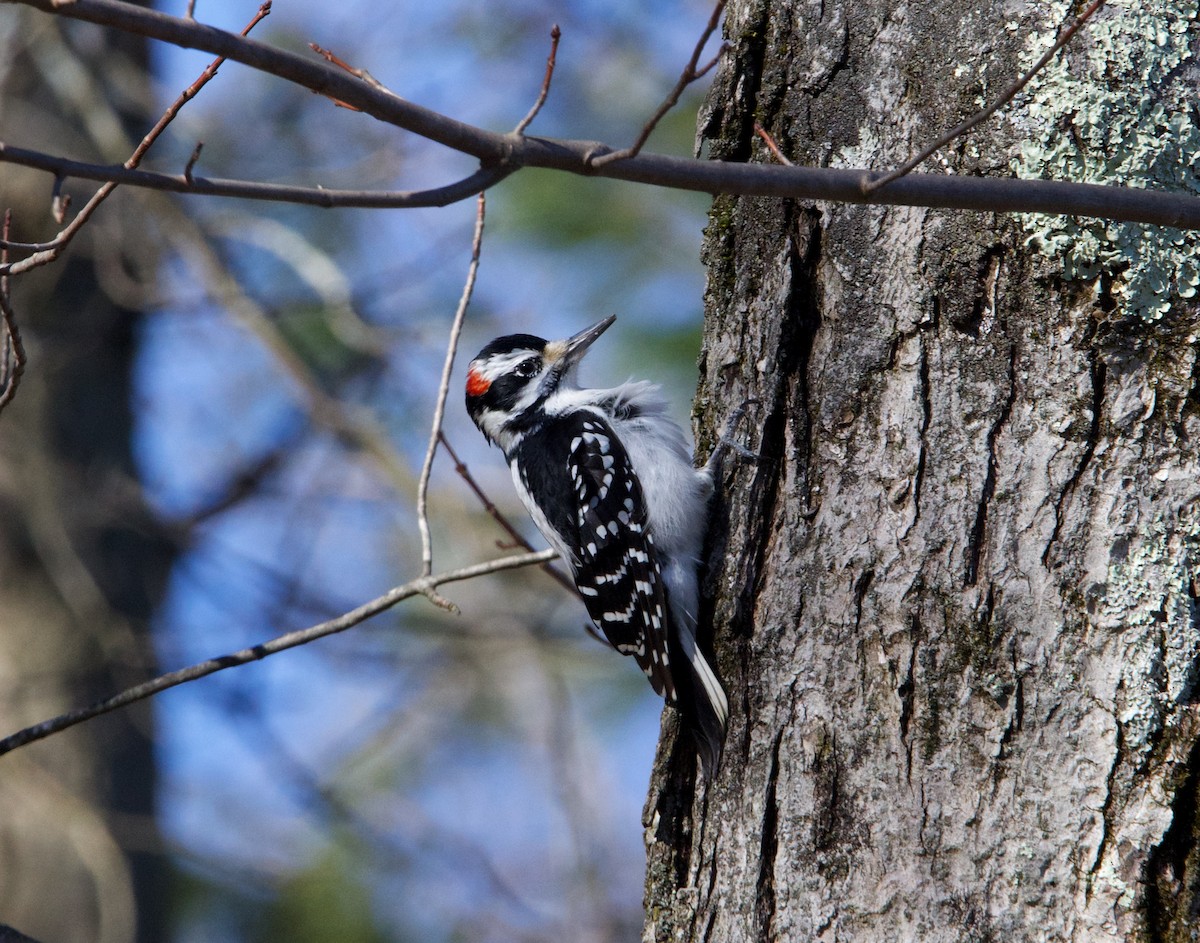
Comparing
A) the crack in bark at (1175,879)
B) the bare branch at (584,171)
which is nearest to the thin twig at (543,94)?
the bare branch at (584,171)

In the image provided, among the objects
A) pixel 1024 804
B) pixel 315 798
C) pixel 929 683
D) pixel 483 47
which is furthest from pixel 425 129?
pixel 483 47

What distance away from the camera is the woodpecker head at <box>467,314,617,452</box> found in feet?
14.1

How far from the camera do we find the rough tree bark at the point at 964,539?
80.8 inches

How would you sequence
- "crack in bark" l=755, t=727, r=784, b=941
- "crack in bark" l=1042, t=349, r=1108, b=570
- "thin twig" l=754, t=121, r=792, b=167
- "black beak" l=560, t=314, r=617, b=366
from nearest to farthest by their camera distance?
"thin twig" l=754, t=121, r=792, b=167, "crack in bark" l=1042, t=349, r=1108, b=570, "crack in bark" l=755, t=727, r=784, b=941, "black beak" l=560, t=314, r=617, b=366

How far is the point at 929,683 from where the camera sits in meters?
2.19

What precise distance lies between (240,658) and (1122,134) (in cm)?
223

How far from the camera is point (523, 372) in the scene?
4324mm

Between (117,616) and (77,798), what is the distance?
0.97 m

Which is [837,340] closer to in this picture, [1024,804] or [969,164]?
[969,164]

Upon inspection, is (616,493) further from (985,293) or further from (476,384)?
(985,293)

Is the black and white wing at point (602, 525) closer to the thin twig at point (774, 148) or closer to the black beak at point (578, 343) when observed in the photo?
the black beak at point (578, 343)

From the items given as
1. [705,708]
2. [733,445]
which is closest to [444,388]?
[733,445]

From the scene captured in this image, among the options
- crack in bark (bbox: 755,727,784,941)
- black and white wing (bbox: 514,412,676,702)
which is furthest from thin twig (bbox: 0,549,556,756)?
crack in bark (bbox: 755,727,784,941)

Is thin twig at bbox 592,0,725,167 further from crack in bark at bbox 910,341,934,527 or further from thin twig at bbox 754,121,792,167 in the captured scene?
crack in bark at bbox 910,341,934,527
